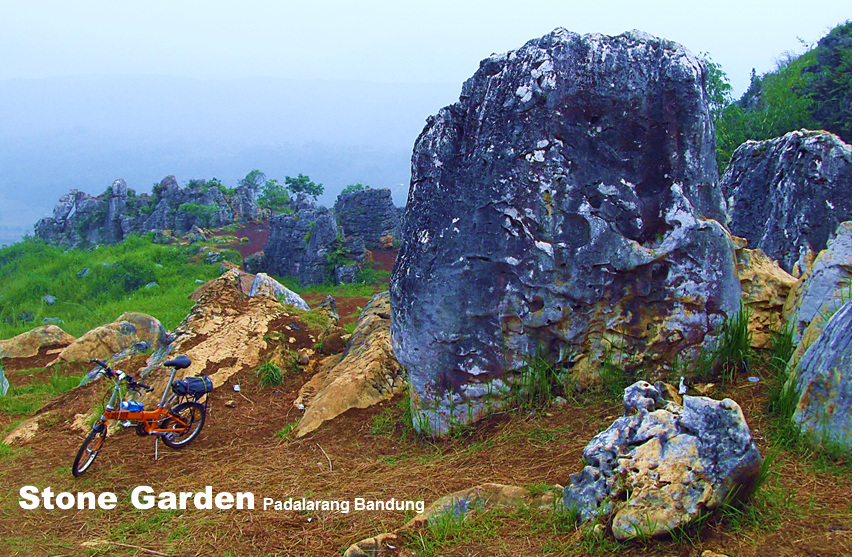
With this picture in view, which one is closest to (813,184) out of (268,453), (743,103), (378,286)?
(268,453)

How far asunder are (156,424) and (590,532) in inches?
159

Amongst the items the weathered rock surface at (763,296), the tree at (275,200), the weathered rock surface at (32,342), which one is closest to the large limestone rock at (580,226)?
Result: the weathered rock surface at (763,296)

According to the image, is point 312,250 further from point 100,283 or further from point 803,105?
point 803,105

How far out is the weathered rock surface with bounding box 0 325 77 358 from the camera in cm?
1085

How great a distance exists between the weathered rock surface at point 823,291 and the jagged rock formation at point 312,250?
77.2 feet

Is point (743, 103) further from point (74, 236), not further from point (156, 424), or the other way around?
point (74, 236)

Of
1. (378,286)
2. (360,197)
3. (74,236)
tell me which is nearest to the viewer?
(378,286)

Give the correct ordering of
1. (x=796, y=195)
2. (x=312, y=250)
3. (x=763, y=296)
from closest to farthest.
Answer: (x=763, y=296) → (x=796, y=195) → (x=312, y=250)

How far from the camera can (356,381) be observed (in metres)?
6.27

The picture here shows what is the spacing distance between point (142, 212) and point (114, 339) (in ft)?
106

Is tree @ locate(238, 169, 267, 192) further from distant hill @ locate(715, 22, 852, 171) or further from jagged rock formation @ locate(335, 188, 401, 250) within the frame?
distant hill @ locate(715, 22, 852, 171)

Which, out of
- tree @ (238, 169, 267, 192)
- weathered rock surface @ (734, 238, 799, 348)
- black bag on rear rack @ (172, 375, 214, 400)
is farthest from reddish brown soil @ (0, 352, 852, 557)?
tree @ (238, 169, 267, 192)

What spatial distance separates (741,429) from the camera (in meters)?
3.10

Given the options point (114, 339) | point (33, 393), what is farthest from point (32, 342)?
point (33, 393)
